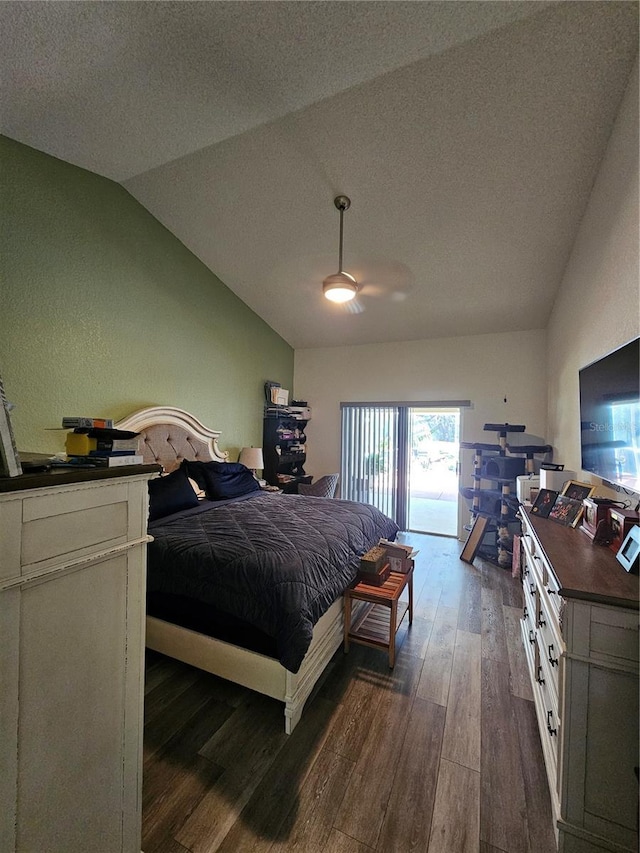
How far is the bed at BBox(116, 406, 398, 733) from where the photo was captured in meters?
1.63

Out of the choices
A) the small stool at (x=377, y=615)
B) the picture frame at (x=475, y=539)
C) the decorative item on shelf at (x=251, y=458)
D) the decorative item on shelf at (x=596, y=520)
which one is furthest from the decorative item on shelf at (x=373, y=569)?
the decorative item on shelf at (x=251, y=458)

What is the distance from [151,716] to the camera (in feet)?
5.45

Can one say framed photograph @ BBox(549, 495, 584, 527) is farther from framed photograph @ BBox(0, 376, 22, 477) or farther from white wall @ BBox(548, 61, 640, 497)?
framed photograph @ BBox(0, 376, 22, 477)

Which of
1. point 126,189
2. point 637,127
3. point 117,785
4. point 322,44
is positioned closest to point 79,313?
point 126,189

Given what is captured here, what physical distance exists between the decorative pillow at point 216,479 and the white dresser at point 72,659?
2.28 metres

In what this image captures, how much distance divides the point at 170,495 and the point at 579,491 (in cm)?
280

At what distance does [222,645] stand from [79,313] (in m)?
2.53

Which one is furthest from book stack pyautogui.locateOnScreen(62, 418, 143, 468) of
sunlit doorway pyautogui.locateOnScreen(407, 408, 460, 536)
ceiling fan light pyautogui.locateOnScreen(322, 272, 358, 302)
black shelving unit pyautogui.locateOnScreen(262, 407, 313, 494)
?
sunlit doorway pyautogui.locateOnScreen(407, 408, 460, 536)

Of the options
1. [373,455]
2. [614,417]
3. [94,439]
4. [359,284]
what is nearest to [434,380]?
[373,455]

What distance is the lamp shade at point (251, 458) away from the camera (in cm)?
425

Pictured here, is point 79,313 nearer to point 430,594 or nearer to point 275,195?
point 275,195

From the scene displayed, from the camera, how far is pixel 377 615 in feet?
8.30

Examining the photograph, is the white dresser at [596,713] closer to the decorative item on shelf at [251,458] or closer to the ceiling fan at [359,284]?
the ceiling fan at [359,284]

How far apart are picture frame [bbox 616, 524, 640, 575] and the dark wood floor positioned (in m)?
0.98
